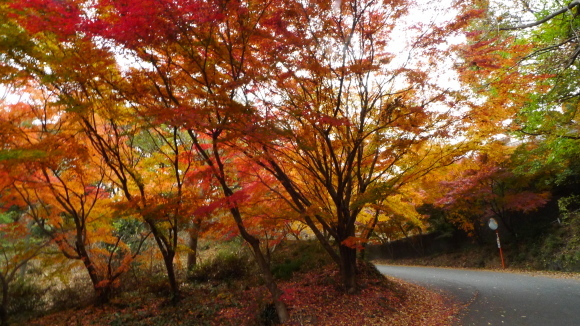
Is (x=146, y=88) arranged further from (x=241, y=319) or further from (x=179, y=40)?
(x=241, y=319)

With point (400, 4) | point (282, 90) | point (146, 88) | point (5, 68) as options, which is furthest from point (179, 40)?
point (400, 4)

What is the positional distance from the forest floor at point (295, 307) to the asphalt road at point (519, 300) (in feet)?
1.86

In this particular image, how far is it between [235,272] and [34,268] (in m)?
11.4

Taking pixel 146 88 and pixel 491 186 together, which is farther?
pixel 491 186

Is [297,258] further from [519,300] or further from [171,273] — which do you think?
[519,300]

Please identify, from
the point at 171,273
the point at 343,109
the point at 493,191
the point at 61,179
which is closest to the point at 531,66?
the point at 343,109

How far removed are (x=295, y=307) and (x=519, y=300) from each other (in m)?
5.60

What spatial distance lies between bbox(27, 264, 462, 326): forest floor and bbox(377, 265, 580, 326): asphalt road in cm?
57

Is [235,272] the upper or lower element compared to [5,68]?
lower

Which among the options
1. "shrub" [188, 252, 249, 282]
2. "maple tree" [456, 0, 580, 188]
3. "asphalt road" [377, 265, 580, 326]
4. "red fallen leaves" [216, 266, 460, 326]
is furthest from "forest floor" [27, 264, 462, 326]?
"maple tree" [456, 0, 580, 188]

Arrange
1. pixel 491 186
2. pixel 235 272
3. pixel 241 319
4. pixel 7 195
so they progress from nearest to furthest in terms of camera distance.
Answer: pixel 241 319 < pixel 7 195 < pixel 235 272 < pixel 491 186

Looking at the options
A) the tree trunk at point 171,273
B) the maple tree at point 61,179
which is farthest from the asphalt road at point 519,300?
the maple tree at point 61,179

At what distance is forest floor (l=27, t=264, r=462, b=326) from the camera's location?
8.26 metres

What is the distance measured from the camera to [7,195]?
9.97 metres
